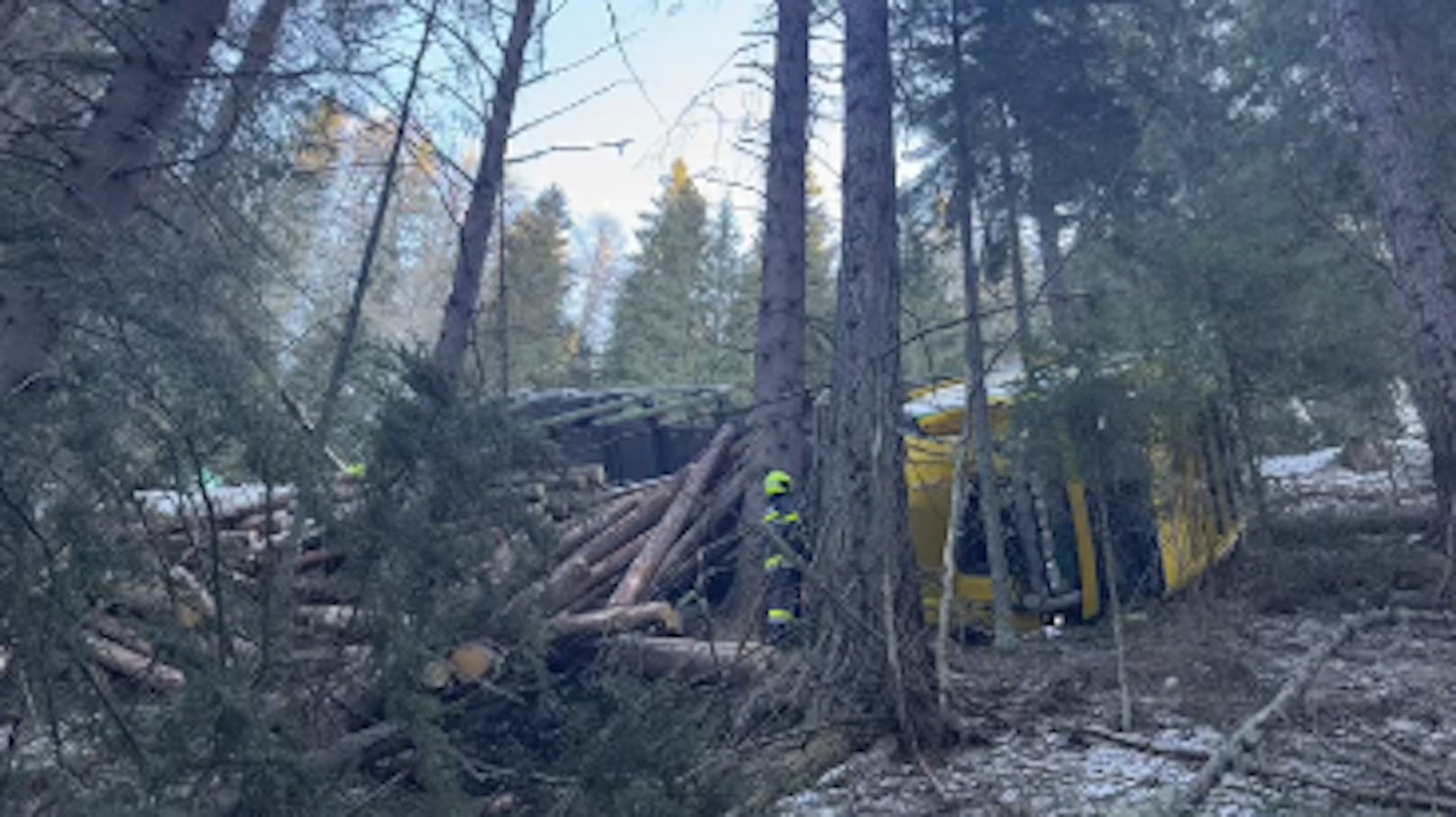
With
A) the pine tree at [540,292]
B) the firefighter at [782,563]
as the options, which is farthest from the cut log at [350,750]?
the pine tree at [540,292]

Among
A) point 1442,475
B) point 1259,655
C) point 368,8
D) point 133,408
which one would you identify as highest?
point 368,8

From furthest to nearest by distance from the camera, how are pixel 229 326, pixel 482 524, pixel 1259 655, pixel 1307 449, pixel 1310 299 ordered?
pixel 1307 449 → pixel 1310 299 → pixel 1259 655 → pixel 229 326 → pixel 482 524

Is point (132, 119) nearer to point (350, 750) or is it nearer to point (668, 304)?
point (350, 750)

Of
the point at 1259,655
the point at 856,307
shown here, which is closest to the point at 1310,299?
the point at 1259,655

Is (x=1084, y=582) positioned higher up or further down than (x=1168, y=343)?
further down

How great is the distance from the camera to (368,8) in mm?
6598

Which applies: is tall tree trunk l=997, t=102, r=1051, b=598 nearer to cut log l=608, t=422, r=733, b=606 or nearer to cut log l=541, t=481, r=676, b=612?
cut log l=608, t=422, r=733, b=606

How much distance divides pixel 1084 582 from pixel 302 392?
19.8 ft

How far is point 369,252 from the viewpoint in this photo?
340 inches

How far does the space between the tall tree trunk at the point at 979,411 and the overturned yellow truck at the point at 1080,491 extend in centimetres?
15

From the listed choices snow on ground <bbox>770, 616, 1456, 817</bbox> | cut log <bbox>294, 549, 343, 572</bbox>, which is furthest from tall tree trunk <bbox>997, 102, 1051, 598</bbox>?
cut log <bbox>294, 549, 343, 572</bbox>

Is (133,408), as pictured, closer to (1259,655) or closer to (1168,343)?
(1259,655)

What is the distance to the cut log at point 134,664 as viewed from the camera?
124 inches

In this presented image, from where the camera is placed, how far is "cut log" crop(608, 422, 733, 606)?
775 cm
